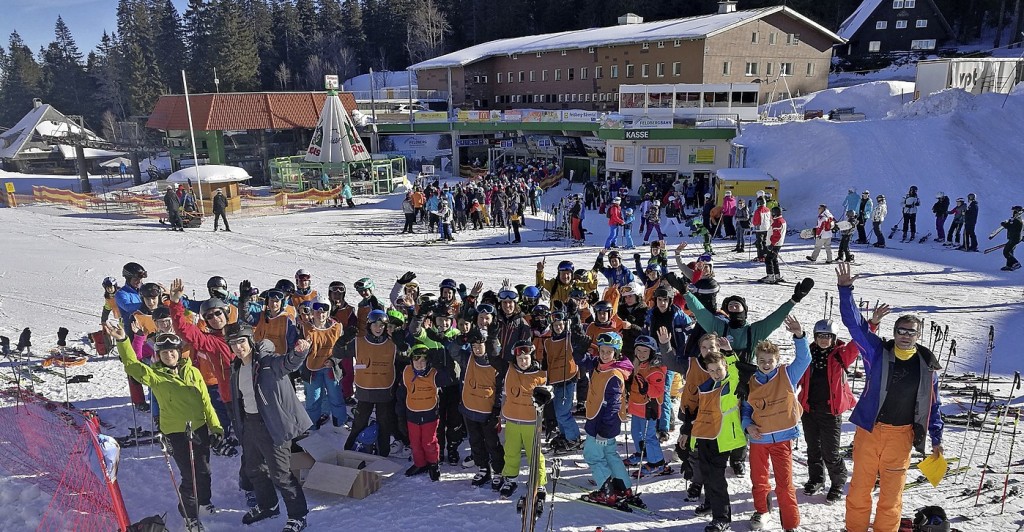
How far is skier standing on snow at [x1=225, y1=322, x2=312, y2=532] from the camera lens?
15.5ft

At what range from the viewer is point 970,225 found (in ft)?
47.1

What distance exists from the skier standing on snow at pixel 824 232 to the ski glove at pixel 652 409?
9787 mm

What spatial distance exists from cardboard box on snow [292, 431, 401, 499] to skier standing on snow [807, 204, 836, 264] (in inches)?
443

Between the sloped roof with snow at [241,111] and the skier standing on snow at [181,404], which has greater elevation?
the sloped roof with snow at [241,111]

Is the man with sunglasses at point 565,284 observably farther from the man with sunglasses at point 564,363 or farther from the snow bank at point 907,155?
the snow bank at point 907,155

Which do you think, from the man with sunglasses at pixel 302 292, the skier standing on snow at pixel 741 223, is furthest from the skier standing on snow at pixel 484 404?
the skier standing on snow at pixel 741 223

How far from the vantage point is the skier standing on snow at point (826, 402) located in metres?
4.76

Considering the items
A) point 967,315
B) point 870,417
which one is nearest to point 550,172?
point 967,315

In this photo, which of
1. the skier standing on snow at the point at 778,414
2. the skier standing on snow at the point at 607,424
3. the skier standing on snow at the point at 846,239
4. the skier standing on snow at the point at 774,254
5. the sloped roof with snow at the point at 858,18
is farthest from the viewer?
the sloped roof with snow at the point at 858,18

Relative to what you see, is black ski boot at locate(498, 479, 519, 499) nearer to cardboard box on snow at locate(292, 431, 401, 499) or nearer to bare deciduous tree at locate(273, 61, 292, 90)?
cardboard box on snow at locate(292, 431, 401, 499)

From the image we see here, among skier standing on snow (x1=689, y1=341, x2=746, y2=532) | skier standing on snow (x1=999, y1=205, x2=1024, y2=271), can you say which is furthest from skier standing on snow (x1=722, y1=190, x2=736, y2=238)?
skier standing on snow (x1=689, y1=341, x2=746, y2=532)

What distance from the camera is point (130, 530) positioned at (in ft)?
14.0

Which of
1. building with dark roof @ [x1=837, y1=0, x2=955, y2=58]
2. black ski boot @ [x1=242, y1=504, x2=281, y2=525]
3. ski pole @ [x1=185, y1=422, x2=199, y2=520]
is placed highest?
building with dark roof @ [x1=837, y1=0, x2=955, y2=58]

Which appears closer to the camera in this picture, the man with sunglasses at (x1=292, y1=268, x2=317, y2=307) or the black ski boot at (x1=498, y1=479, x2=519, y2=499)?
the black ski boot at (x1=498, y1=479, x2=519, y2=499)
